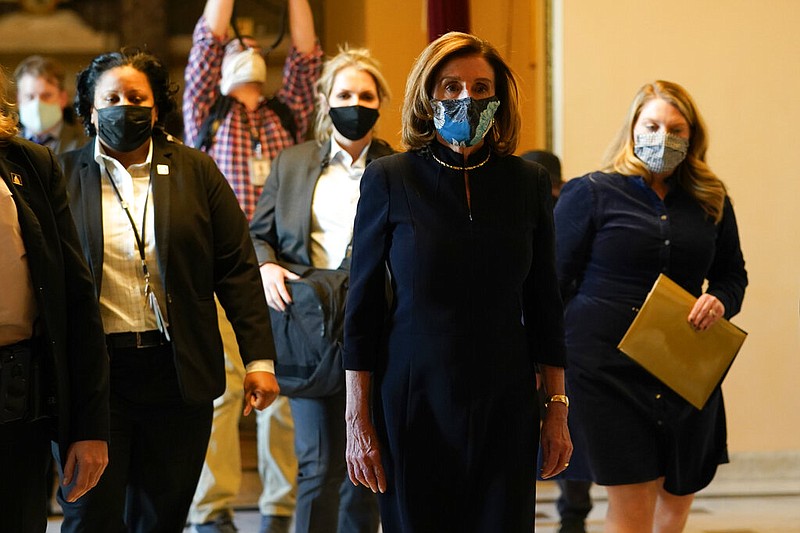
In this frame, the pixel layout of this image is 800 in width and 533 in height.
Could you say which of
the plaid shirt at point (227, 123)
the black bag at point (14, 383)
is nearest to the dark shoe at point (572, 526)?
the plaid shirt at point (227, 123)

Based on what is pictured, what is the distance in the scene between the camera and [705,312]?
3.75m

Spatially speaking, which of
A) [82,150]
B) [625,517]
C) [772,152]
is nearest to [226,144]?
[82,150]

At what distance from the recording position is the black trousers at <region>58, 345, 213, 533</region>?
120 inches

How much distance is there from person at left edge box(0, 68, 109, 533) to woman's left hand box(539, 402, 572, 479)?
3.13ft

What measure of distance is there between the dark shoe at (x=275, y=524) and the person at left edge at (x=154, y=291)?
1407mm

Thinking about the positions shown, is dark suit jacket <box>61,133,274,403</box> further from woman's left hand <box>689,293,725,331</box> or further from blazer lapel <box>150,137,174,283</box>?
woman's left hand <box>689,293,725,331</box>

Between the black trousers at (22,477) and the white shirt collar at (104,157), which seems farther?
the white shirt collar at (104,157)

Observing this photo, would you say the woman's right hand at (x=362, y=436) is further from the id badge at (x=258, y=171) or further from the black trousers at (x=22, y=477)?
the id badge at (x=258, y=171)

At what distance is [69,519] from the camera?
306 centimetres

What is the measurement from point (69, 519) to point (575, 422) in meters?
1.61

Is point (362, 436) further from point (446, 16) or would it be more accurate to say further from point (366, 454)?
point (446, 16)

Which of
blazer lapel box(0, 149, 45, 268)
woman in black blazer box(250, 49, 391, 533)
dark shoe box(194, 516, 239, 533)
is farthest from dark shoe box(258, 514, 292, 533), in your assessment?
blazer lapel box(0, 149, 45, 268)

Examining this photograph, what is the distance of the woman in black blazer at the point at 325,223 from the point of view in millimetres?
3906

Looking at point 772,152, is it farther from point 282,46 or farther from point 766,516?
point 282,46
